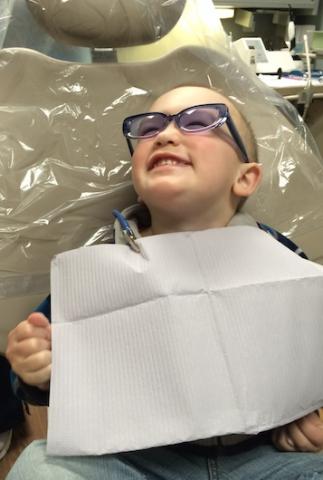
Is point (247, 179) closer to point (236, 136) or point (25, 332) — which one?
point (236, 136)

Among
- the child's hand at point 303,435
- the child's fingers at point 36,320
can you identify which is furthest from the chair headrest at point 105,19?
the child's hand at point 303,435

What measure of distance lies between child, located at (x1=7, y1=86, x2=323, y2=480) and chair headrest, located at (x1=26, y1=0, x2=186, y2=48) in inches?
7.9

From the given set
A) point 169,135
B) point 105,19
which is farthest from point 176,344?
point 105,19

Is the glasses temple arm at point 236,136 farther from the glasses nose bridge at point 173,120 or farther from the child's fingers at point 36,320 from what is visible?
the child's fingers at point 36,320

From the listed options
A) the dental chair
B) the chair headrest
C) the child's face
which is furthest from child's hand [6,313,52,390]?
the chair headrest

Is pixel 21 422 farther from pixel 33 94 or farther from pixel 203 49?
pixel 203 49

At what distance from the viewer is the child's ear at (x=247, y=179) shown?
2.89ft

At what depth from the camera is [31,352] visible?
0.69m

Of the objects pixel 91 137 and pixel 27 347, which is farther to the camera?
pixel 91 137

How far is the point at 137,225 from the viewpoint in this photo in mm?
920

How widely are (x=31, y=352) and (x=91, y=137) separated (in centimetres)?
45

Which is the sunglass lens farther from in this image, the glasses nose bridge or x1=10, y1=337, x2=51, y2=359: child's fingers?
x1=10, y1=337, x2=51, y2=359: child's fingers

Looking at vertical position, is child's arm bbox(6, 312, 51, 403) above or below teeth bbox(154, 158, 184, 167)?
below

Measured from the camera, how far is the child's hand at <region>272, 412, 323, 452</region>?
2.40 ft
